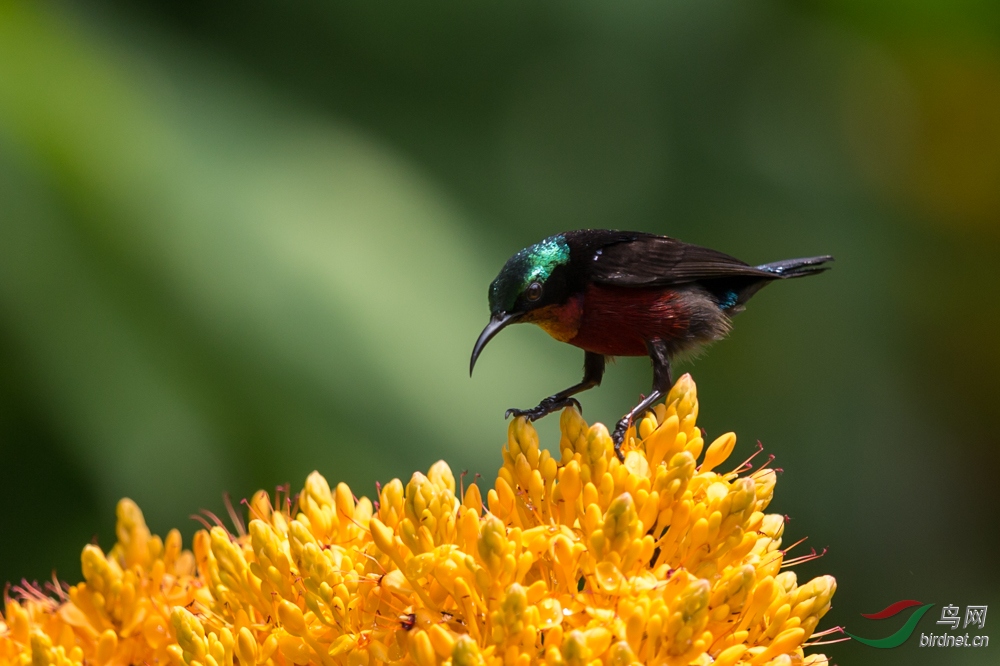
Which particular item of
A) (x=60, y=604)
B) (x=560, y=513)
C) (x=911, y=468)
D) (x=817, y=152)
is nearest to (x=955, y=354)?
(x=911, y=468)

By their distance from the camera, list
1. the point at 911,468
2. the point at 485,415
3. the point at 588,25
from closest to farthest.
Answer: the point at 485,415, the point at 911,468, the point at 588,25

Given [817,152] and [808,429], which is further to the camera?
[817,152]

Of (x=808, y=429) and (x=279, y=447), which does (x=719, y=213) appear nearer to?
(x=808, y=429)

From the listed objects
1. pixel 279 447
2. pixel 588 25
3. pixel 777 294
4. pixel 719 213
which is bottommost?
pixel 279 447

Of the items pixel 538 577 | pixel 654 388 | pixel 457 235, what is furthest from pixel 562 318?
pixel 457 235

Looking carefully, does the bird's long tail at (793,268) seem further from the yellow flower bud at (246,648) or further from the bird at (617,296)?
the yellow flower bud at (246,648)

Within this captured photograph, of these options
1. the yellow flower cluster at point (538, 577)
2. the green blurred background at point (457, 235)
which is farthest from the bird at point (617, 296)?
the green blurred background at point (457, 235)

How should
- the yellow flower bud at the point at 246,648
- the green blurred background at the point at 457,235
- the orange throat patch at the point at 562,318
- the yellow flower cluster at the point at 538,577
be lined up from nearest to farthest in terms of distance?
the yellow flower cluster at the point at 538,577
the yellow flower bud at the point at 246,648
the orange throat patch at the point at 562,318
the green blurred background at the point at 457,235
